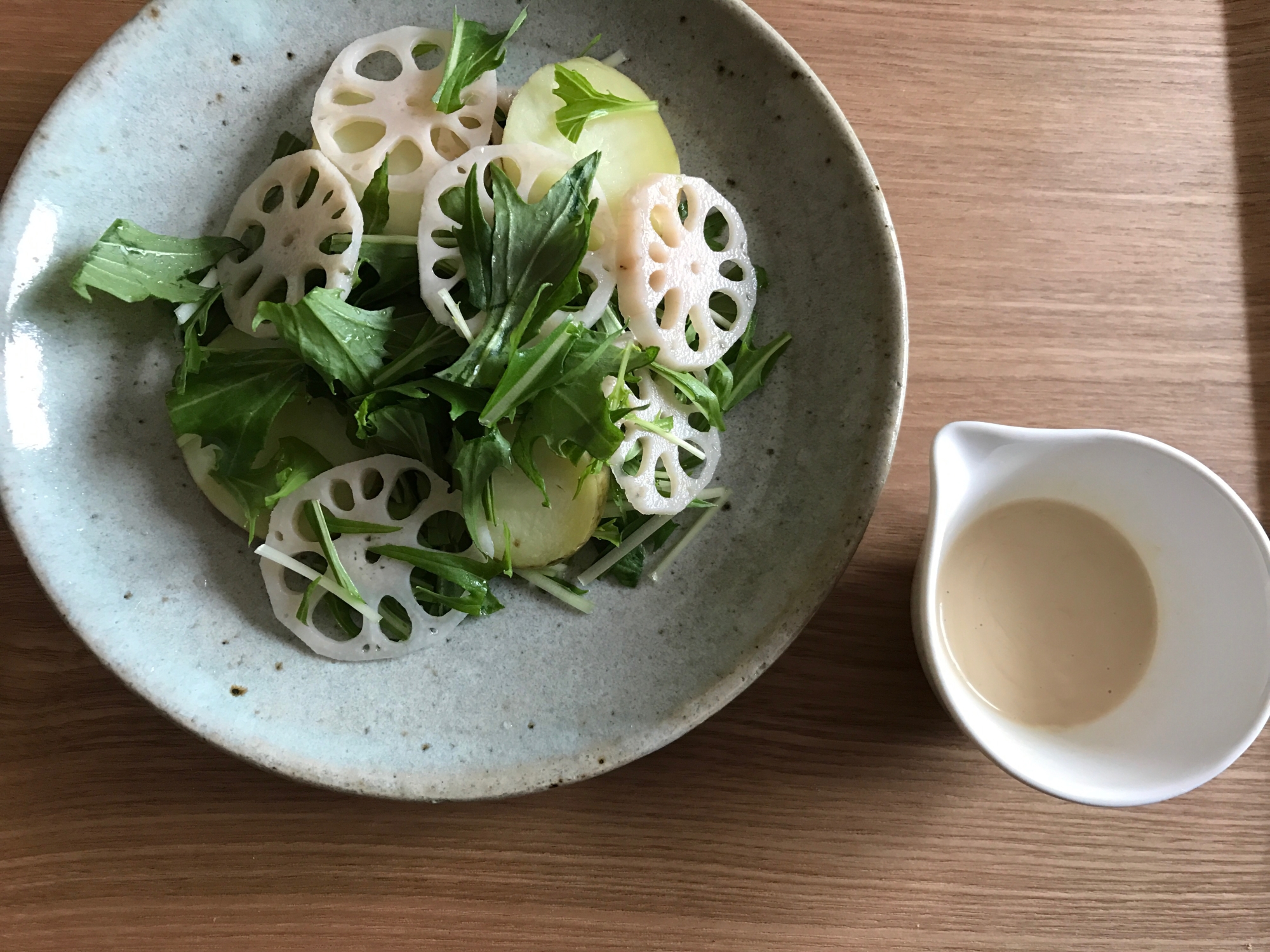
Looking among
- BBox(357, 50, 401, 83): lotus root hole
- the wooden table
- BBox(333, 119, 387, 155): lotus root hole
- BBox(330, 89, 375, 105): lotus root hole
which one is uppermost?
BBox(357, 50, 401, 83): lotus root hole

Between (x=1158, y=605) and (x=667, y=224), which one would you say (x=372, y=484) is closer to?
(x=667, y=224)

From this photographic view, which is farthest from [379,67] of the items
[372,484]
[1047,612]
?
[1047,612]

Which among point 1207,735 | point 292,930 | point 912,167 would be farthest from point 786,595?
point 292,930

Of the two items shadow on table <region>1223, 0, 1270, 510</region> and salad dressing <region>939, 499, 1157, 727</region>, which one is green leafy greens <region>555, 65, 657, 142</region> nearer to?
salad dressing <region>939, 499, 1157, 727</region>

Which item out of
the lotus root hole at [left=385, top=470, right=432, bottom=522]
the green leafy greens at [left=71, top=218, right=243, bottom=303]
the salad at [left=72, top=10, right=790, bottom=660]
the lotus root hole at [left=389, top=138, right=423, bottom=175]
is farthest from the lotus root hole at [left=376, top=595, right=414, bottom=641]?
the lotus root hole at [left=389, top=138, right=423, bottom=175]

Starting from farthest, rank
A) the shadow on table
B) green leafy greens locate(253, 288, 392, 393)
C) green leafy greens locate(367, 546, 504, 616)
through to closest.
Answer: the shadow on table < green leafy greens locate(367, 546, 504, 616) < green leafy greens locate(253, 288, 392, 393)

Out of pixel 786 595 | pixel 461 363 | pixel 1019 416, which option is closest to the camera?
pixel 461 363

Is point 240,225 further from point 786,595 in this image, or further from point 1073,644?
point 1073,644
